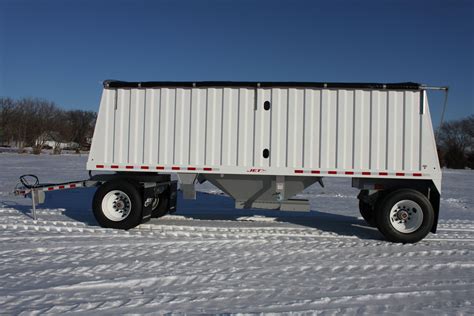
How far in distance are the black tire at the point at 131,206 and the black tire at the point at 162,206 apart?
1.24 m

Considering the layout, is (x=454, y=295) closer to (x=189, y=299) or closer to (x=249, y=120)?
(x=189, y=299)

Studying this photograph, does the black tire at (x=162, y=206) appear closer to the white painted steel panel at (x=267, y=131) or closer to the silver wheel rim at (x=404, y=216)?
the white painted steel panel at (x=267, y=131)

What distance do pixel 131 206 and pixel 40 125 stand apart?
81136mm

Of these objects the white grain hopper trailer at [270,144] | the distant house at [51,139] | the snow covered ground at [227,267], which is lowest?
the snow covered ground at [227,267]

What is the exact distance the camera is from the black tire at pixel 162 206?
9938 mm

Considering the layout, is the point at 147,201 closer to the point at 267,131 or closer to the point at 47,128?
the point at 267,131

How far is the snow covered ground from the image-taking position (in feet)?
15.5

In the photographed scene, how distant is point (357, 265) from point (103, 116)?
5.42 meters

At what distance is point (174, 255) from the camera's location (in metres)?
6.67

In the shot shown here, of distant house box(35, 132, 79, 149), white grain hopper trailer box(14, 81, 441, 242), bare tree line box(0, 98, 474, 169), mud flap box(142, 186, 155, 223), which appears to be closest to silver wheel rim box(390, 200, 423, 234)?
white grain hopper trailer box(14, 81, 441, 242)

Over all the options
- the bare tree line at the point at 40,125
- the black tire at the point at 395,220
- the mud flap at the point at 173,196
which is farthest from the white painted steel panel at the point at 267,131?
the bare tree line at the point at 40,125

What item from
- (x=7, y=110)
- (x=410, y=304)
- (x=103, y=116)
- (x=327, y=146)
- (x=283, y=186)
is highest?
(x=7, y=110)

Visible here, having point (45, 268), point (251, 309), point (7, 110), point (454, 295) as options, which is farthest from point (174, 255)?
point (7, 110)

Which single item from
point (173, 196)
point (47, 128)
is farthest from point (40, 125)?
A: point (173, 196)
